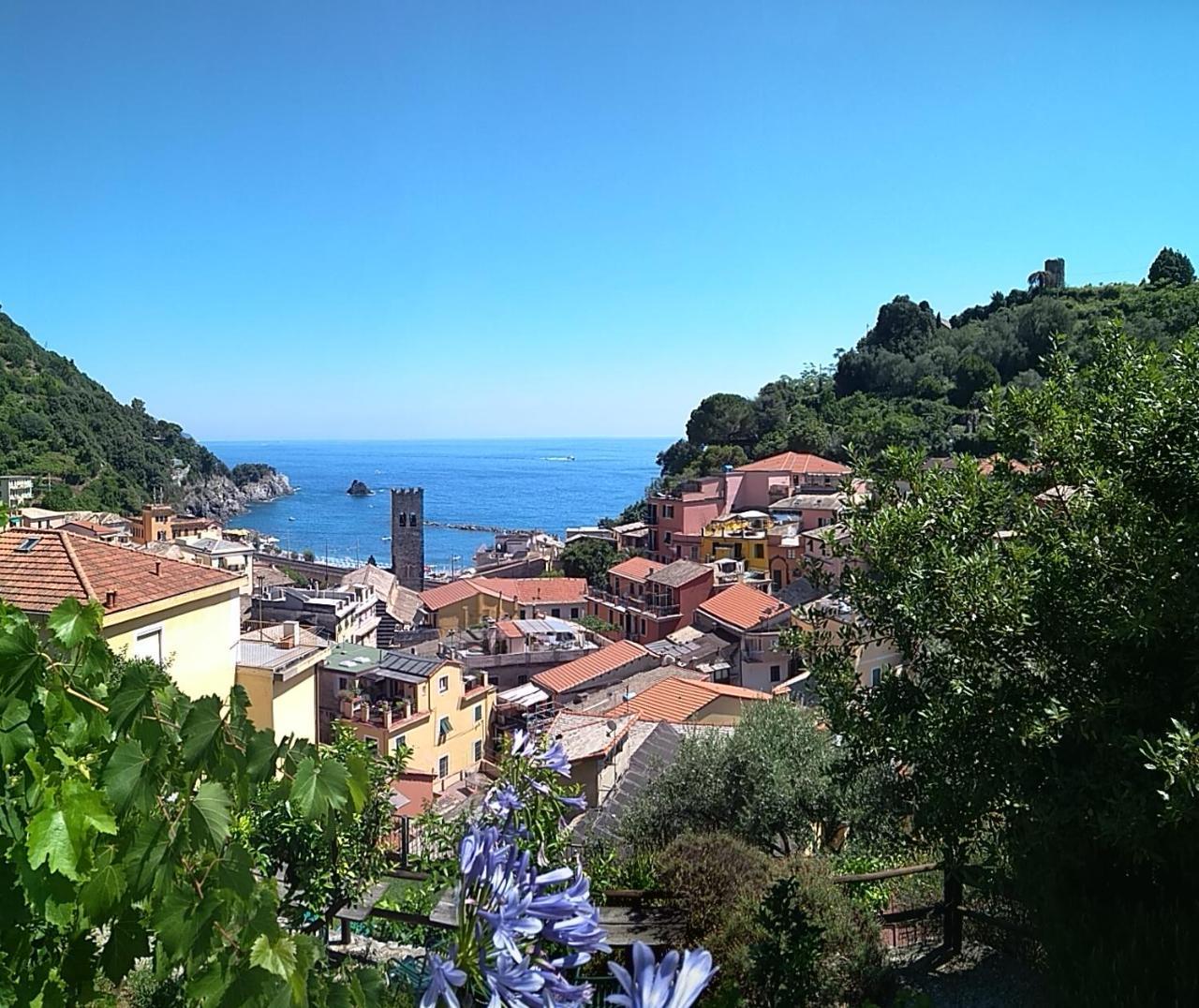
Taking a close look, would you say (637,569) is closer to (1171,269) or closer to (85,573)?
(85,573)

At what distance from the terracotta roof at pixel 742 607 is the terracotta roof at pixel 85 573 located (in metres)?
20.3

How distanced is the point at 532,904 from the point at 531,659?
1207 inches

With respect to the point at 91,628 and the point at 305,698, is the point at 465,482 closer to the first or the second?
the point at 305,698

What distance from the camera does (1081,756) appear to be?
12.4ft

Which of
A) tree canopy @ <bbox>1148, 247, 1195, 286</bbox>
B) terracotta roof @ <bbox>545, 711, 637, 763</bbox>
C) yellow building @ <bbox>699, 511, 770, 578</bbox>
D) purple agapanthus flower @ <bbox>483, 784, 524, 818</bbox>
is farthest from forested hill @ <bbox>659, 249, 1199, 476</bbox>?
purple agapanthus flower @ <bbox>483, 784, 524, 818</bbox>

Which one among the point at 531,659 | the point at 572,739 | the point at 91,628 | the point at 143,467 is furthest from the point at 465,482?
the point at 91,628

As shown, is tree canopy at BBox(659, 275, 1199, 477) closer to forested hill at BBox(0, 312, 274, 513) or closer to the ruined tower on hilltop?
the ruined tower on hilltop

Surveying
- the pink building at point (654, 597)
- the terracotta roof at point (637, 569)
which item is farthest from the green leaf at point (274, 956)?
the terracotta roof at point (637, 569)

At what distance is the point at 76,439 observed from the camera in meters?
78.6

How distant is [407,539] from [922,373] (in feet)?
139

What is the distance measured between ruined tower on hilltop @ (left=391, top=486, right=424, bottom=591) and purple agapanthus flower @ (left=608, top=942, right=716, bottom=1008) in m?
62.6

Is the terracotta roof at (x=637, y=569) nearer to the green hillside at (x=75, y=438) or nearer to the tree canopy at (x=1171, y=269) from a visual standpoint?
the green hillside at (x=75, y=438)

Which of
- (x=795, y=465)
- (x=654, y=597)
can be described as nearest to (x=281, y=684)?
(x=654, y=597)

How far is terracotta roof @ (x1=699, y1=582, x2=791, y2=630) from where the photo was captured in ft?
96.4
